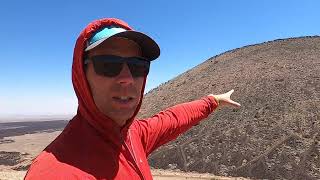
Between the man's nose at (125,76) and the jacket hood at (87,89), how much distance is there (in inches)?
8.9

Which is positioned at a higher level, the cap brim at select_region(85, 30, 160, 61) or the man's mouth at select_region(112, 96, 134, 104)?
the cap brim at select_region(85, 30, 160, 61)

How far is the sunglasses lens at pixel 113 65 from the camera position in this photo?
265 cm

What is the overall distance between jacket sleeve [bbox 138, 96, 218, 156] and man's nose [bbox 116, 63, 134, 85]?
86 centimetres

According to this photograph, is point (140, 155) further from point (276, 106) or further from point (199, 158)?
point (276, 106)

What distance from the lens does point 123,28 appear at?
2.73 metres

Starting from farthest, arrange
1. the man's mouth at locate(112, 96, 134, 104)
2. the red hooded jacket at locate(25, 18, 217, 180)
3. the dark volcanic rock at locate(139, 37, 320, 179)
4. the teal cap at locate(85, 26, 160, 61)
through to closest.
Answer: the dark volcanic rock at locate(139, 37, 320, 179), the man's mouth at locate(112, 96, 134, 104), the teal cap at locate(85, 26, 160, 61), the red hooded jacket at locate(25, 18, 217, 180)

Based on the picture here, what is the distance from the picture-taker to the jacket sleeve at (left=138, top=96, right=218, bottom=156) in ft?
12.0

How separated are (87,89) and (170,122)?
1635mm

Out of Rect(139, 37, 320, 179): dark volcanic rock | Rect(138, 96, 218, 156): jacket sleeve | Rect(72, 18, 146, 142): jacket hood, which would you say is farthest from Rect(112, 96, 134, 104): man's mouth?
Rect(139, 37, 320, 179): dark volcanic rock

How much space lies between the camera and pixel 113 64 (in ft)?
8.82

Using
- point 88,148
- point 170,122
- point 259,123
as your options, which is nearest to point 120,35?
point 88,148

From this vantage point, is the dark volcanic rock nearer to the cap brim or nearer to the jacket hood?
the cap brim

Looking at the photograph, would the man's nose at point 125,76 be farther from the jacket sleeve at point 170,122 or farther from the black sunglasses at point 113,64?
the jacket sleeve at point 170,122

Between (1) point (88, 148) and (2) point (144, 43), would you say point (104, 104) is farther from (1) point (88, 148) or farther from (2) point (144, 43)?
(2) point (144, 43)
